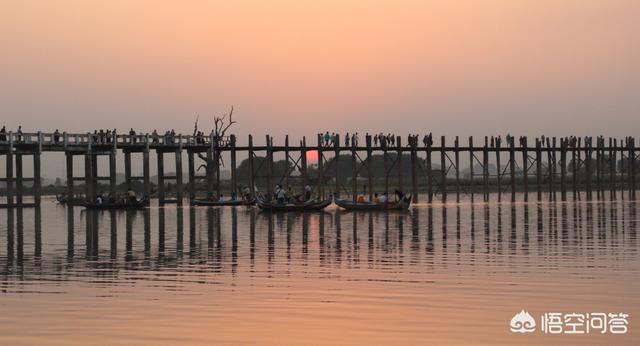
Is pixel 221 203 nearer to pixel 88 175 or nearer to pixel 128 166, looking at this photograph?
pixel 128 166

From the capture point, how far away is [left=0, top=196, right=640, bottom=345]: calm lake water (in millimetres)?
14820

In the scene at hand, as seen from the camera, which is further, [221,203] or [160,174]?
[160,174]

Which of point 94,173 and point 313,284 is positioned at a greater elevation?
point 94,173

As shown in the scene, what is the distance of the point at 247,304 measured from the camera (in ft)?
Result: 57.3

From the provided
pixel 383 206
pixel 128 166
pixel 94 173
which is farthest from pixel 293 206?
pixel 94 173

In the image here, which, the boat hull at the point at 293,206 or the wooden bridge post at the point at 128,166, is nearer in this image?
the boat hull at the point at 293,206

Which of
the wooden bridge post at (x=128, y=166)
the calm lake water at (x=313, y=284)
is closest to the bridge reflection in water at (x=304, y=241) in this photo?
the calm lake water at (x=313, y=284)

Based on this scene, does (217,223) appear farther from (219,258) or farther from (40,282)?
(40,282)

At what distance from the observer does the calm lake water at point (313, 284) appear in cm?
1482

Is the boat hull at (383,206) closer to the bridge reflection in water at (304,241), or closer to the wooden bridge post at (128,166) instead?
the bridge reflection in water at (304,241)

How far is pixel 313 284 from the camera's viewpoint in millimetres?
20125

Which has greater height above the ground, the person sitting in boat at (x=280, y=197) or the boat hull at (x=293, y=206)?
the person sitting in boat at (x=280, y=197)

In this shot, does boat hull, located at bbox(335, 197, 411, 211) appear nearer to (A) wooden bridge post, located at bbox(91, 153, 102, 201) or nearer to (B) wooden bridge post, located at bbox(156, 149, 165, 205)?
(B) wooden bridge post, located at bbox(156, 149, 165, 205)

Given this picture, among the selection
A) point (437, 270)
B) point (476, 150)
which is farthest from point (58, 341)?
point (476, 150)
